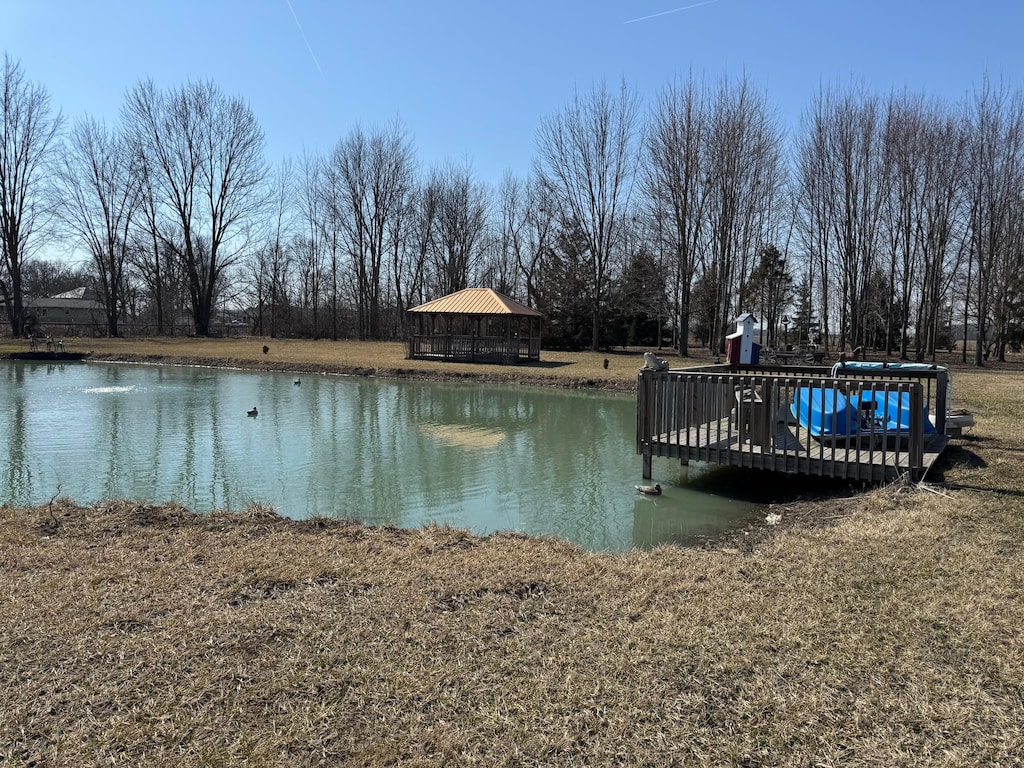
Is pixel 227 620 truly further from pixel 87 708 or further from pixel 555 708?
pixel 555 708

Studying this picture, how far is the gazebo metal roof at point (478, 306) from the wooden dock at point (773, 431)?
59.2 feet

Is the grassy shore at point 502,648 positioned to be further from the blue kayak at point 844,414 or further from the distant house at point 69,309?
the distant house at point 69,309

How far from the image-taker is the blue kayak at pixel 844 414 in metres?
6.41

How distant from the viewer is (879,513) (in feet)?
17.0

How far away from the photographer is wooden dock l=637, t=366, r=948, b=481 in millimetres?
6102

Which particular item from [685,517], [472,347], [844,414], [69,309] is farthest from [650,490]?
[69,309]

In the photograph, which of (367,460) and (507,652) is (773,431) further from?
(367,460)

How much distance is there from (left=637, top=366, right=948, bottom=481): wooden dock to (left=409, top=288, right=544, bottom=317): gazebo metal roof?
1805 cm

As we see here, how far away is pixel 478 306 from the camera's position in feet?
85.9

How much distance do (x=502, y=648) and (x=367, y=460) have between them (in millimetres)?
6173

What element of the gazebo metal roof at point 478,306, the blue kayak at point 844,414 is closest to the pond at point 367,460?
the blue kayak at point 844,414

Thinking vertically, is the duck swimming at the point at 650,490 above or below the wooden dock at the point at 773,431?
below

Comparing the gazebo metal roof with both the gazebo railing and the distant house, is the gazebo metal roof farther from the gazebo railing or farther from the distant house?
the distant house

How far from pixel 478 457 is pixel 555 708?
22.1 feet
